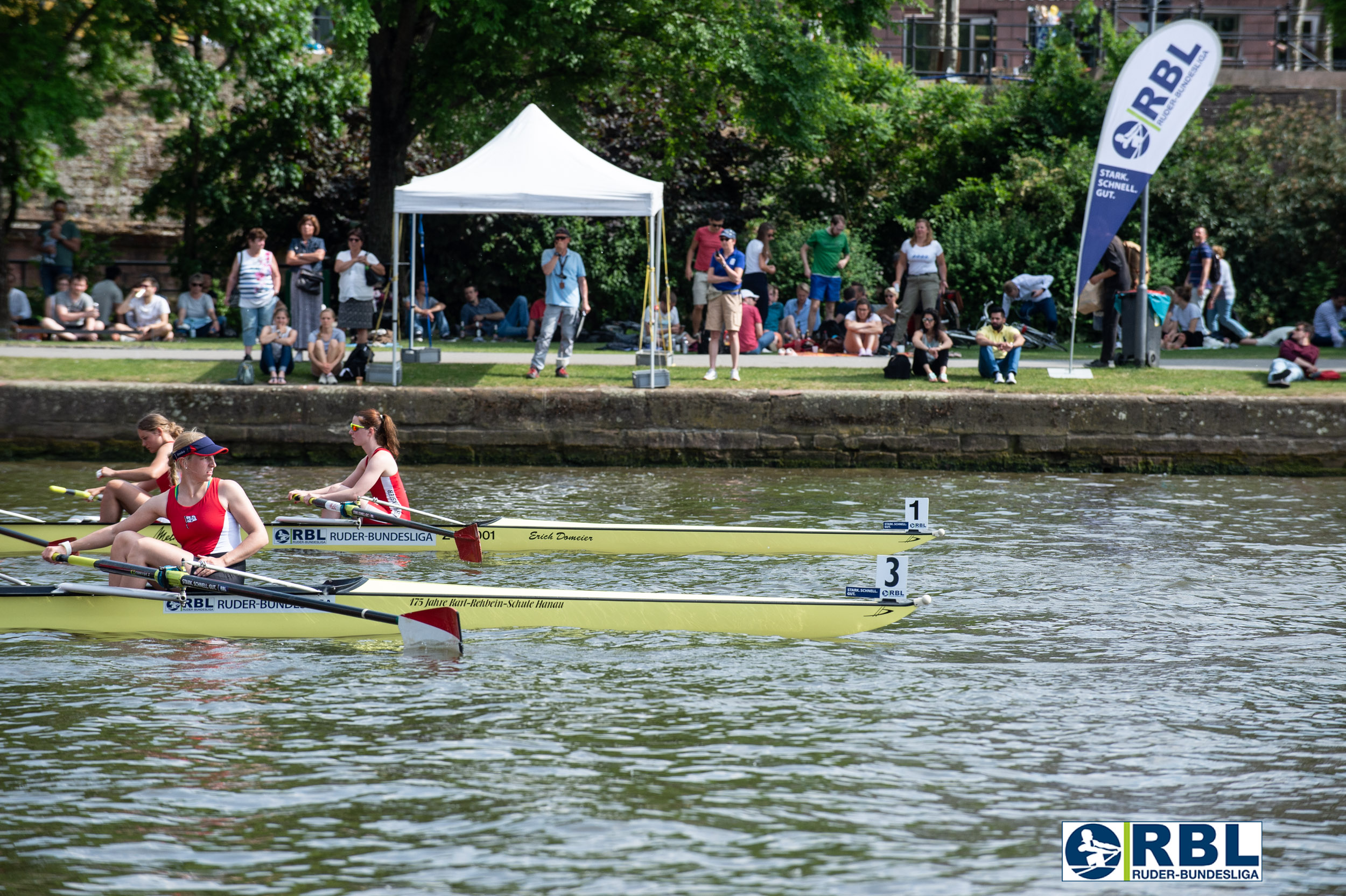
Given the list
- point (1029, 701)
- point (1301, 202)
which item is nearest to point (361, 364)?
point (1029, 701)

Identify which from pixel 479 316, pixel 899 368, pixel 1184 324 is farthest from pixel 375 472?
pixel 1184 324

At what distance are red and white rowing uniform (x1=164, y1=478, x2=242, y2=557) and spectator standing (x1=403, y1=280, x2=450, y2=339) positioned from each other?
9965 mm

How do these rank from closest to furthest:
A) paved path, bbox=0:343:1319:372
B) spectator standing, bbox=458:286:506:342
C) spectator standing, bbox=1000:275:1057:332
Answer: paved path, bbox=0:343:1319:372 < spectator standing, bbox=1000:275:1057:332 < spectator standing, bbox=458:286:506:342

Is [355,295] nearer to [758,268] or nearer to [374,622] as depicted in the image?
[758,268]

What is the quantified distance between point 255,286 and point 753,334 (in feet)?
20.6

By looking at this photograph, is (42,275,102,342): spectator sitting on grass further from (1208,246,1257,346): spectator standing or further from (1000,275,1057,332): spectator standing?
(1208,246,1257,346): spectator standing

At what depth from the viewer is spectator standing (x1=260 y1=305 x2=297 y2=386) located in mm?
15016

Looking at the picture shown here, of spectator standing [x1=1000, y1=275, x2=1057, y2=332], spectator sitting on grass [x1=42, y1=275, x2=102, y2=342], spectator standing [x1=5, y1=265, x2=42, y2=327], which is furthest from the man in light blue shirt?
spectator standing [x1=5, y1=265, x2=42, y2=327]

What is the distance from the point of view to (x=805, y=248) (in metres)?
19.8

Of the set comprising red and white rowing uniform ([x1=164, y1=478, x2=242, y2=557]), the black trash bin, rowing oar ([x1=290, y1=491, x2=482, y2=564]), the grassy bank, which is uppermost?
the black trash bin

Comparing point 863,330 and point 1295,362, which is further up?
point 863,330

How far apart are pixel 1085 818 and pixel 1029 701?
139cm

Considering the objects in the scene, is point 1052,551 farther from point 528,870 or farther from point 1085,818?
point 528,870

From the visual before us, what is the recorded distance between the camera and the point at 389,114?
19.6 metres
